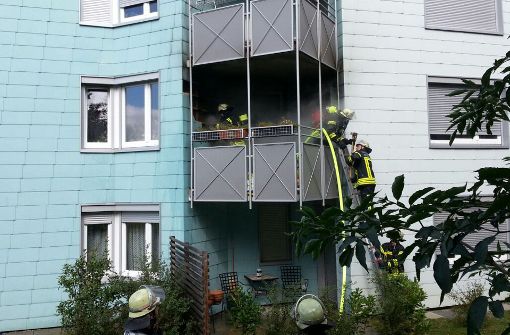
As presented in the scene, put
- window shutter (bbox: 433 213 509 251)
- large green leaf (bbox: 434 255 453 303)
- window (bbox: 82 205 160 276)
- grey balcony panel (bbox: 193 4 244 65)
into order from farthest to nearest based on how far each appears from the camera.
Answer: window (bbox: 82 205 160 276), grey balcony panel (bbox: 193 4 244 65), window shutter (bbox: 433 213 509 251), large green leaf (bbox: 434 255 453 303)

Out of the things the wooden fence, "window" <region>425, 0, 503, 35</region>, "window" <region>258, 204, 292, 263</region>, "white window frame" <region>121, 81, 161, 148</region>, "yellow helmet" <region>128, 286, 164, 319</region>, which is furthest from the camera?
"window" <region>258, 204, 292, 263</region>

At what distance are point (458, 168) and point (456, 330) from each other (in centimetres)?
358

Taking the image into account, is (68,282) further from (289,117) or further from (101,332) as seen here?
(289,117)

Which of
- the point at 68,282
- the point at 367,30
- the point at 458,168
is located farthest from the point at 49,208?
the point at 458,168

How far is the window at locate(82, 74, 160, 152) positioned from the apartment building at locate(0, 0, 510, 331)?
31 mm

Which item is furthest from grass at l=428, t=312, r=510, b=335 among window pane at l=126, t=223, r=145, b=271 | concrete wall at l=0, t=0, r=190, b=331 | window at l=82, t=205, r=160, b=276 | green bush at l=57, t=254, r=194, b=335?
window pane at l=126, t=223, r=145, b=271

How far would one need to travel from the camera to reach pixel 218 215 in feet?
32.4

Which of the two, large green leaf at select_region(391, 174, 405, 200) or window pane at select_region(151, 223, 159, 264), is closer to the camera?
large green leaf at select_region(391, 174, 405, 200)

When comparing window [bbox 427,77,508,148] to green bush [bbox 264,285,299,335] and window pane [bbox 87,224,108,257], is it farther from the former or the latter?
window pane [bbox 87,224,108,257]

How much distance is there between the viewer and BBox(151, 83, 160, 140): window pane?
31.4 feet

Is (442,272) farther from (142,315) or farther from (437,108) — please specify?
(437,108)

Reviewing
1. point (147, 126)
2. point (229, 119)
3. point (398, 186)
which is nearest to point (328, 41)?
point (229, 119)

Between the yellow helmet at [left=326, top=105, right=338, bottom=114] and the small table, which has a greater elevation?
the yellow helmet at [left=326, top=105, right=338, bottom=114]

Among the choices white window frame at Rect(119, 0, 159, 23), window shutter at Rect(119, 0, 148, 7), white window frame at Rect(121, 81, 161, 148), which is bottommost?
white window frame at Rect(121, 81, 161, 148)
